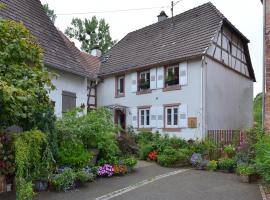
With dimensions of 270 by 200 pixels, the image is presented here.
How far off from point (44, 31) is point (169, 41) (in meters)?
9.08

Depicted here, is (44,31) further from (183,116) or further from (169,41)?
(169,41)

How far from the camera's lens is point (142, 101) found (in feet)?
Answer: 72.1

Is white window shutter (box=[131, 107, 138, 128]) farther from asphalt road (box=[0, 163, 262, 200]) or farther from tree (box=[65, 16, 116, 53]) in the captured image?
tree (box=[65, 16, 116, 53])

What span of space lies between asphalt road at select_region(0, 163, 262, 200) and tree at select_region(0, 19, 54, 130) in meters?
2.36

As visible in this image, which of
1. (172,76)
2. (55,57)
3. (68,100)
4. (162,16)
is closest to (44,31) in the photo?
(55,57)

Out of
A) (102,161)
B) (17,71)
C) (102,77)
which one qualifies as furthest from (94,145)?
(102,77)

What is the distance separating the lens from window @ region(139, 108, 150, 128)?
71.1 ft

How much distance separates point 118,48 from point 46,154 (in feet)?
62.8

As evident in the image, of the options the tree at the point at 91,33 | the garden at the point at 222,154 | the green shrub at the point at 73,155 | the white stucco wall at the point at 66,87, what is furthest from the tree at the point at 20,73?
the tree at the point at 91,33

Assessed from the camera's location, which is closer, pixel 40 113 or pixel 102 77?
pixel 40 113

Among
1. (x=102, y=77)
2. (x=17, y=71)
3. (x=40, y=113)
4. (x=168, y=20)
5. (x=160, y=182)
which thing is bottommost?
(x=160, y=182)

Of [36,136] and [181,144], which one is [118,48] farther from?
[36,136]

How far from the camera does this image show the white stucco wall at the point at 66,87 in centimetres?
1492

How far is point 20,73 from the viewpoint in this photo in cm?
701
